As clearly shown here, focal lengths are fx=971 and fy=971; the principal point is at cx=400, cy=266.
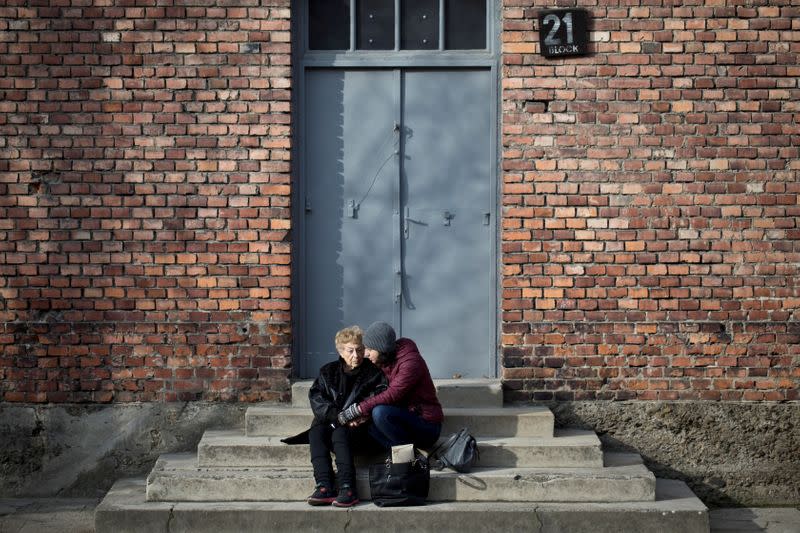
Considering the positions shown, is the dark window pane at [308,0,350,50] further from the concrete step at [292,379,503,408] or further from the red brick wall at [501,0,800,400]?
the concrete step at [292,379,503,408]

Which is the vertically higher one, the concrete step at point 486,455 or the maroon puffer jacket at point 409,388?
the maroon puffer jacket at point 409,388

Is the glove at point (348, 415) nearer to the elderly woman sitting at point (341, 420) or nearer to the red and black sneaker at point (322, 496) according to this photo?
the elderly woman sitting at point (341, 420)

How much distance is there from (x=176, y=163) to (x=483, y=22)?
8.86 feet

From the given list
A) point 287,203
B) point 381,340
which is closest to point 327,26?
point 287,203

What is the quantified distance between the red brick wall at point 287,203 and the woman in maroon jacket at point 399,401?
1.03m

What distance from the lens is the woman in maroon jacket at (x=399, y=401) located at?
21.7 feet

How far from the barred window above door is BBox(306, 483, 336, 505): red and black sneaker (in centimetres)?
352

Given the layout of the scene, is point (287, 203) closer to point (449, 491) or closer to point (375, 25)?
point (375, 25)

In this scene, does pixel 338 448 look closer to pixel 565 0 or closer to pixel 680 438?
pixel 680 438

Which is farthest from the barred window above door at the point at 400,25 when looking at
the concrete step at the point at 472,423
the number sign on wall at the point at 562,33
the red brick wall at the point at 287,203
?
the concrete step at the point at 472,423

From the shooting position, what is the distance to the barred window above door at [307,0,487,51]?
7.84 metres

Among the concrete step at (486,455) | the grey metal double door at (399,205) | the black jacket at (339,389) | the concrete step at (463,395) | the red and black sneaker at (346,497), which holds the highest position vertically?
the grey metal double door at (399,205)

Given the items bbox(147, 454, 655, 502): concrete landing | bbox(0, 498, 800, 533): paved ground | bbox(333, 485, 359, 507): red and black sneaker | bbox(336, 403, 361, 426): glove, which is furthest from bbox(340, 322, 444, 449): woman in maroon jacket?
bbox(0, 498, 800, 533): paved ground

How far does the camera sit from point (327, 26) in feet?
25.8
